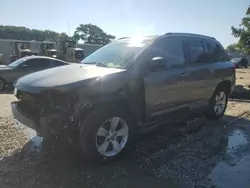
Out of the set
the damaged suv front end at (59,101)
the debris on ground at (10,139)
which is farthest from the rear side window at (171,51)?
the debris on ground at (10,139)

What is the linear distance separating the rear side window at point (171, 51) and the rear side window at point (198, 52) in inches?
11.3

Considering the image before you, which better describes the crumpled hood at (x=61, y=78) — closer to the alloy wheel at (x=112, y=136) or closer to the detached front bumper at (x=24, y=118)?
the detached front bumper at (x=24, y=118)

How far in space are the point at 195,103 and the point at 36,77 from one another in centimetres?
325

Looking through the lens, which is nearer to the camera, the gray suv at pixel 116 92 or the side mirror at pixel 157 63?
the gray suv at pixel 116 92

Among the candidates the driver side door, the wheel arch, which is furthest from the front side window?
the wheel arch

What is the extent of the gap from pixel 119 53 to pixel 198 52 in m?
1.93

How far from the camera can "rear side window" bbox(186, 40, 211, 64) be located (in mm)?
5859

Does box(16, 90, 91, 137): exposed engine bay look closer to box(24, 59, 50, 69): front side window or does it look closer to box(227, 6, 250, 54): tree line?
box(24, 59, 50, 69): front side window

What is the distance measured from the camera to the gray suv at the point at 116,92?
394 centimetres

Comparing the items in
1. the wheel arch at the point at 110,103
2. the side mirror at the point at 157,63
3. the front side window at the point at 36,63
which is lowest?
the wheel arch at the point at 110,103

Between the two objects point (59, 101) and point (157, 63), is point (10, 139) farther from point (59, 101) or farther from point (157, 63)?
point (157, 63)

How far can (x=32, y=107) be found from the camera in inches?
169

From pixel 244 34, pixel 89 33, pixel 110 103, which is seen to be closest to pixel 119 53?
pixel 110 103

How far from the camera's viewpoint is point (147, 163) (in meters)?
4.34
